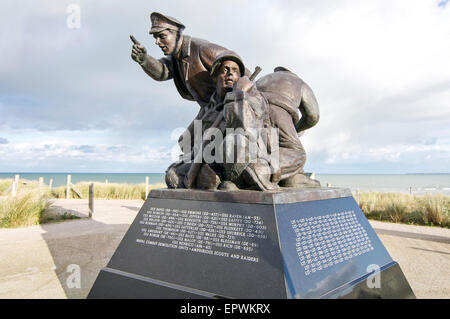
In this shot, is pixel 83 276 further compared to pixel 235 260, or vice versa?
pixel 83 276

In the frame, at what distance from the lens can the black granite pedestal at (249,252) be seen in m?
2.24

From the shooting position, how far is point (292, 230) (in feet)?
8.03

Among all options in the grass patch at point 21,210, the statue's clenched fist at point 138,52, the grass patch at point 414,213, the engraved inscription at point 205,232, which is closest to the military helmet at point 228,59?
the statue's clenched fist at point 138,52

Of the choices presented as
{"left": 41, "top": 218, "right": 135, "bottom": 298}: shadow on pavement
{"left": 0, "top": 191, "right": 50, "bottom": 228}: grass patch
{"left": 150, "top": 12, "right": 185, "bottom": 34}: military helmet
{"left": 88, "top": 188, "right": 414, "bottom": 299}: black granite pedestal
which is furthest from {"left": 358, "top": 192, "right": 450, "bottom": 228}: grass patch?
{"left": 0, "top": 191, "right": 50, "bottom": 228}: grass patch

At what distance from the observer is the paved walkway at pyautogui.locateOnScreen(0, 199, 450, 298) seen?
3527 mm

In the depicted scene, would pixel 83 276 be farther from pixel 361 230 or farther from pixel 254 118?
pixel 361 230

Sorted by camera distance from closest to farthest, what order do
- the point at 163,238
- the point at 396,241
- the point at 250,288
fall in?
the point at 250,288, the point at 163,238, the point at 396,241

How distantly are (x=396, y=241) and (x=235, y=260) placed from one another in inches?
207

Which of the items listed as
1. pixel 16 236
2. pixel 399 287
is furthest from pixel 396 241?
pixel 16 236

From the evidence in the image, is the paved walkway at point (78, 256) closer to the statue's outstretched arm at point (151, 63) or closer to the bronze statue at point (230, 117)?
the bronze statue at point (230, 117)

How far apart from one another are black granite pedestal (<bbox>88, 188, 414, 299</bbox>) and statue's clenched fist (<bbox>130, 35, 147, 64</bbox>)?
197cm

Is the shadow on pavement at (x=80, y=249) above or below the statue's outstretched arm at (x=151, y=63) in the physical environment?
below

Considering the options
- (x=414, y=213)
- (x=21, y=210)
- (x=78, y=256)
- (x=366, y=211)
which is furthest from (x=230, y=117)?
(x=366, y=211)

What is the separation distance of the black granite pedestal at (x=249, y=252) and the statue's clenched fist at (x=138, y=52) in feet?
6.45
